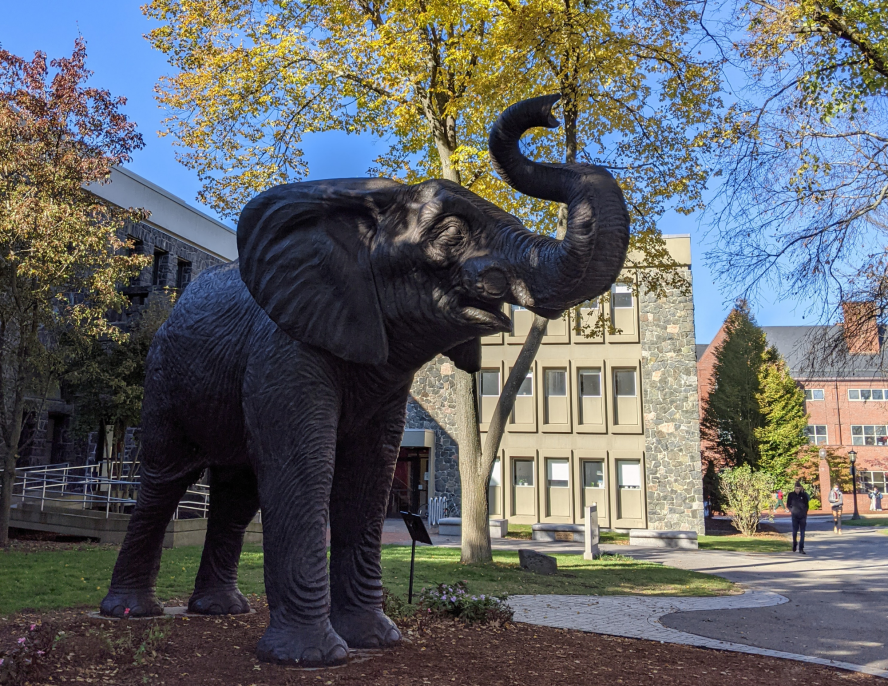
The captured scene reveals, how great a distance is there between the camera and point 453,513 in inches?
997

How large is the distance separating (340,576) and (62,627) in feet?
5.88

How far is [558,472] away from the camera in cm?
2506

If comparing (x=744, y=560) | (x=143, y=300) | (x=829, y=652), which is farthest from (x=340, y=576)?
(x=143, y=300)

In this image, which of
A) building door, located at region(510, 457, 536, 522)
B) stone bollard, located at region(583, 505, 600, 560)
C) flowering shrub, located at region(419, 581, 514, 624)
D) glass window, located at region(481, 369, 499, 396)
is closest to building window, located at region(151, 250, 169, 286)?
glass window, located at region(481, 369, 499, 396)

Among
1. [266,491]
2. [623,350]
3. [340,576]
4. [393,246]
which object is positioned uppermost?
[623,350]

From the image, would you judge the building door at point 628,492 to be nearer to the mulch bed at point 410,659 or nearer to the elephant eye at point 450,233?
the mulch bed at point 410,659

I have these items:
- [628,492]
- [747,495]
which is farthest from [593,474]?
[747,495]

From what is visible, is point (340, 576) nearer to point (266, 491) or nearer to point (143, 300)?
point (266, 491)

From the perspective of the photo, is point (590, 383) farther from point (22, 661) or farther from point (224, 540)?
point (22, 661)

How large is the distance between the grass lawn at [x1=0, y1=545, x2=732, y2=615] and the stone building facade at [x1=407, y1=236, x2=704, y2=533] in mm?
10027

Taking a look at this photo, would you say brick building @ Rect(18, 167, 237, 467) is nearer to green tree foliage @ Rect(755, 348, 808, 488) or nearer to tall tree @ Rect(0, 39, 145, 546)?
tall tree @ Rect(0, 39, 145, 546)

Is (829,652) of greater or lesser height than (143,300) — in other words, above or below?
below

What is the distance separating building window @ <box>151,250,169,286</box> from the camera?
2197cm

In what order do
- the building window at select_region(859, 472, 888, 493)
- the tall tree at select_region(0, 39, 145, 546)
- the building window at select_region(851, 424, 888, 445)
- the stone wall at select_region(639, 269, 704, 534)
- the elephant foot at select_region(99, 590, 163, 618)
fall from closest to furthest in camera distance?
1. the elephant foot at select_region(99, 590, 163, 618)
2. the tall tree at select_region(0, 39, 145, 546)
3. the stone wall at select_region(639, 269, 704, 534)
4. the building window at select_region(859, 472, 888, 493)
5. the building window at select_region(851, 424, 888, 445)
